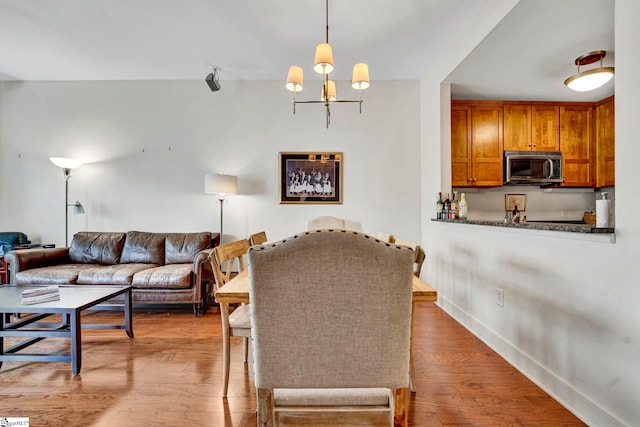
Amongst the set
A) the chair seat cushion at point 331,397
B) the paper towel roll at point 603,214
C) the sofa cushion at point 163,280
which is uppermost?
the paper towel roll at point 603,214

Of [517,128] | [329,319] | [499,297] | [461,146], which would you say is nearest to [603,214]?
[499,297]

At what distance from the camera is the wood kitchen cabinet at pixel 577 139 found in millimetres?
3514

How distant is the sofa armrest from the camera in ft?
9.59

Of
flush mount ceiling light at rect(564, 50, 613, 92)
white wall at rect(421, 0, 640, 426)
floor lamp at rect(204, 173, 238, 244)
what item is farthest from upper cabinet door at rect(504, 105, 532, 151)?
floor lamp at rect(204, 173, 238, 244)

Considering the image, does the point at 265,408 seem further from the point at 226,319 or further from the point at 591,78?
the point at 591,78

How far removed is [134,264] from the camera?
3312 millimetres

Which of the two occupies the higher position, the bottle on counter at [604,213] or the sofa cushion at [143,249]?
the bottle on counter at [604,213]

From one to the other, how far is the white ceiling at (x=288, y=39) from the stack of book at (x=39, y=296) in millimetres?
2299

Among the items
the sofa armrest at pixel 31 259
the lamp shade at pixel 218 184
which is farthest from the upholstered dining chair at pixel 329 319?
the sofa armrest at pixel 31 259

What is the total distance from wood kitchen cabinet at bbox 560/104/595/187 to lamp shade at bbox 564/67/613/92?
3.63 ft

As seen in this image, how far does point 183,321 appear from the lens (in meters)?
2.85

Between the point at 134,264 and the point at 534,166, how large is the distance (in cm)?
470

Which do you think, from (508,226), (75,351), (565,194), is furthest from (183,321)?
(565,194)

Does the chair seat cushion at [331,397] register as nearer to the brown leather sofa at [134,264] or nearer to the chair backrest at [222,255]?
the chair backrest at [222,255]
